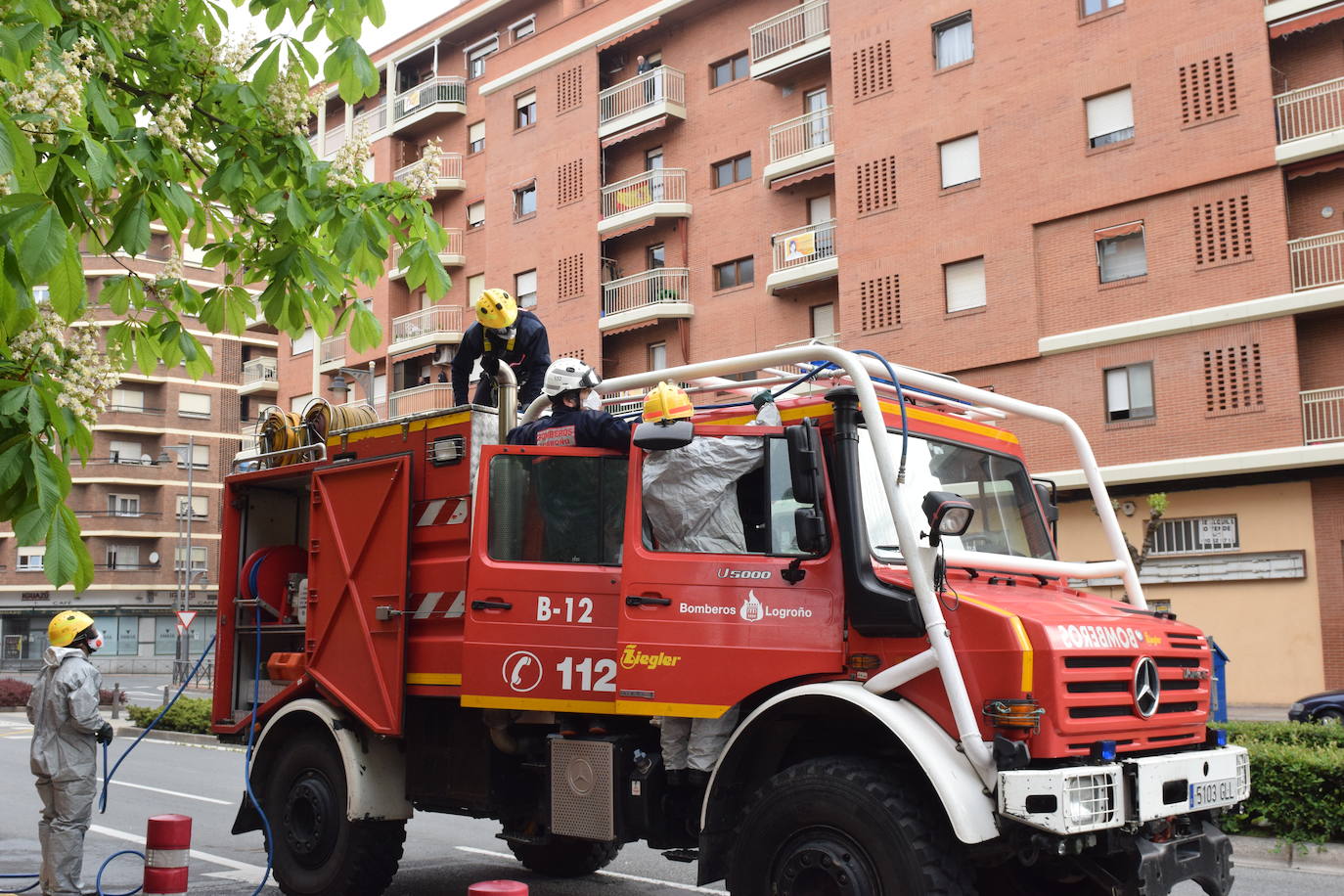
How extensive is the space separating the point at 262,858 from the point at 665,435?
249 inches

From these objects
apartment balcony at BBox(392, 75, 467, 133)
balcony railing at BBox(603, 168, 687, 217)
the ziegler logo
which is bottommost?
the ziegler logo

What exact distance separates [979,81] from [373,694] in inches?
981

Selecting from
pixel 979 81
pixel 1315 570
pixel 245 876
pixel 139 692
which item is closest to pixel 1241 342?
pixel 1315 570

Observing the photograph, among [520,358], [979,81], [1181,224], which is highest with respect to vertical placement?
[979,81]

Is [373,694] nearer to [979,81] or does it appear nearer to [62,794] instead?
[62,794]

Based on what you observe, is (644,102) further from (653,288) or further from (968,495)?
(968,495)

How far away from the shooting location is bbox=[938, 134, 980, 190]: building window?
94.0 feet

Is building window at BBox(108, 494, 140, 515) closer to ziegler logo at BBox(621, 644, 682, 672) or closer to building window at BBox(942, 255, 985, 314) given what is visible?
building window at BBox(942, 255, 985, 314)

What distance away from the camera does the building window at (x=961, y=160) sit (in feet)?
94.0

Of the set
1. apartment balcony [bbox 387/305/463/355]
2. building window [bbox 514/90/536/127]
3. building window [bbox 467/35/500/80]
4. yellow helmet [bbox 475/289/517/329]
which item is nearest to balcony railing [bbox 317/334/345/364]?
apartment balcony [bbox 387/305/463/355]

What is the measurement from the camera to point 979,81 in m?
28.6

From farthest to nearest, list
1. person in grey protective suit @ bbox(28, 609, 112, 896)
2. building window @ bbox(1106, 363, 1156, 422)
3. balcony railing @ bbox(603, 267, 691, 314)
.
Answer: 1. balcony railing @ bbox(603, 267, 691, 314)
2. building window @ bbox(1106, 363, 1156, 422)
3. person in grey protective suit @ bbox(28, 609, 112, 896)

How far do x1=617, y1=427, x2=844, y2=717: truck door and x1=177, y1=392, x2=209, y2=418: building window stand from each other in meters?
68.9

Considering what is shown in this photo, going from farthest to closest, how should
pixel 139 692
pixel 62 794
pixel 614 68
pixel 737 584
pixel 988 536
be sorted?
1. pixel 139 692
2. pixel 614 68
3. pixel 62 794
4. pixel 988 536
5. pixel 737 584
